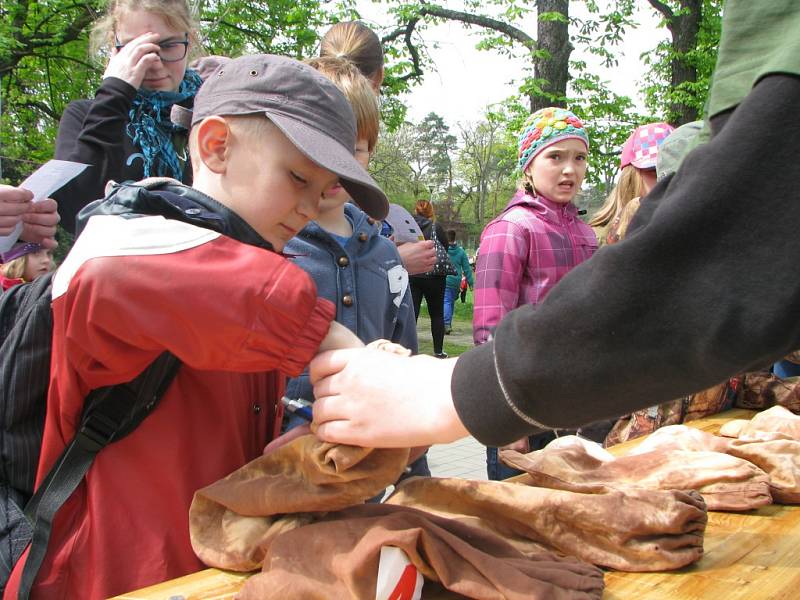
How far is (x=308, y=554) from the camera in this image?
47.3 inches

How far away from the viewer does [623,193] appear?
3979 millimetres

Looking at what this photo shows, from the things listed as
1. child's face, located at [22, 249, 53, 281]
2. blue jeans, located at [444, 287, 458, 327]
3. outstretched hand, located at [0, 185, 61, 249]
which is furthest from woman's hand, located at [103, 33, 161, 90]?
blue jeans, located at [444, 287, 458, 327]

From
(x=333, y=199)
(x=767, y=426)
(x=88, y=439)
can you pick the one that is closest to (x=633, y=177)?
(x=767, y=426)

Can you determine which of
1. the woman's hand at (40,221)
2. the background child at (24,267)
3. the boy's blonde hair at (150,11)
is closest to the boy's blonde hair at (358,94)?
the boy's blonde hair at (150,11)

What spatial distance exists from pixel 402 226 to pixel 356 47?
A: 0.86 meters

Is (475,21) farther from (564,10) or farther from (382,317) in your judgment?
(382,317)

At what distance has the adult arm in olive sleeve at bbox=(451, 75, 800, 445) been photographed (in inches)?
32.7

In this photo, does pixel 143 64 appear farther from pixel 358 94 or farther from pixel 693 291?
pixel 693 291

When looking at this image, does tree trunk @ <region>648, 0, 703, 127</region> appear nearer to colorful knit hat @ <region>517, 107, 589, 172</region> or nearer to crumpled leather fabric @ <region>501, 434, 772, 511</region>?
colorful knit hat @ <region>517, 107, 589, 172</region>

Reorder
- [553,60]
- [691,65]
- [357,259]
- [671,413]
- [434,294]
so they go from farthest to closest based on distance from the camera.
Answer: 1. [691,65]
2. [434,294]
3. [553,60]
4. [671,413]
5. [357,259]

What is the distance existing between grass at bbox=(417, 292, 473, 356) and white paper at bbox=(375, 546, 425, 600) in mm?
7729

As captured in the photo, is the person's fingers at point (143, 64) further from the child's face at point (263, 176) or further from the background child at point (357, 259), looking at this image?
the child's face at point (263, 176)

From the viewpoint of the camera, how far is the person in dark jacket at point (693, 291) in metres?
0.83

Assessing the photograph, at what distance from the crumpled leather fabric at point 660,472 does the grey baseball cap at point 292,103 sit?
770mm
